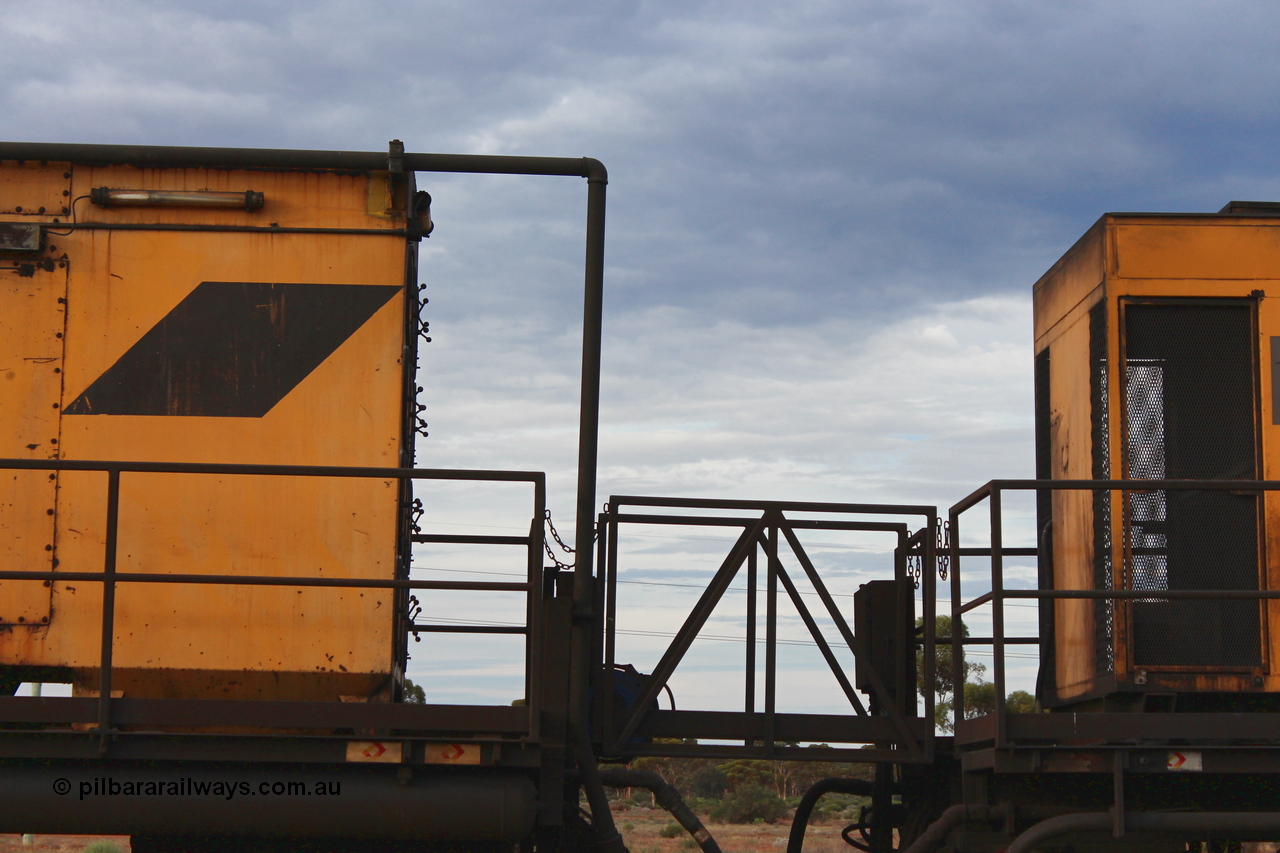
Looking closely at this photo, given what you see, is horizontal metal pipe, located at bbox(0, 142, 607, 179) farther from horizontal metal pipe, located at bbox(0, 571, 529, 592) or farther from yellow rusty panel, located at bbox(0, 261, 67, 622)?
horizontal metal pipe, located at bbox(0, 571, 529, 592)

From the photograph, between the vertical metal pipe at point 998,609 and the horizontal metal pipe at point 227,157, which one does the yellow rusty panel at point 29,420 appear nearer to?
the horizontal metal pipe at point 227,157

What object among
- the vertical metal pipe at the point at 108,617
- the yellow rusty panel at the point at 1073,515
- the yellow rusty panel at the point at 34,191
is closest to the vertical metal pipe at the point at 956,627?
the yellow rusty panel at the point at 1073,515

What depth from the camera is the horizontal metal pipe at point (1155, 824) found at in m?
5.46

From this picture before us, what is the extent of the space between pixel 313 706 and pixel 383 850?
839 mm

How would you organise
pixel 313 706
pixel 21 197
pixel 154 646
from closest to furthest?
pixel 313 706
pixel 154 646
pixel 21 197

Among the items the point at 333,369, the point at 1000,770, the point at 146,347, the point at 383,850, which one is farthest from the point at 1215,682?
the point at 146,347

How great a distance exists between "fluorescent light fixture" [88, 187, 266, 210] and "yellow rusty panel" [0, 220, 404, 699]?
167 mm

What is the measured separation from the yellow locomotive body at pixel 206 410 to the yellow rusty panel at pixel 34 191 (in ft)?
0.04

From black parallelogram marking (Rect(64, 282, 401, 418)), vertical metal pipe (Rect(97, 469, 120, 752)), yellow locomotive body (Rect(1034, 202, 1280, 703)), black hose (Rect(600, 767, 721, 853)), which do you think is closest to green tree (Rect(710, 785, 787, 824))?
yellow locomotive body (Rect(1034, 202, 1280, 703))

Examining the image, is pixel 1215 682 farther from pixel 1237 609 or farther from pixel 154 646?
pixel 154 646

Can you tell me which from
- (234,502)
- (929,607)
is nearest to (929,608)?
(929,607)

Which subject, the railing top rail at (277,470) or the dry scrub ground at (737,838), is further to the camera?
the dry scrub ground at (737,838)

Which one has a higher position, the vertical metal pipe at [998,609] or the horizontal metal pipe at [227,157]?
the horizontal metal pipe at [227,157]

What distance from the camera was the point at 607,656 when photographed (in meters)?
6.40
